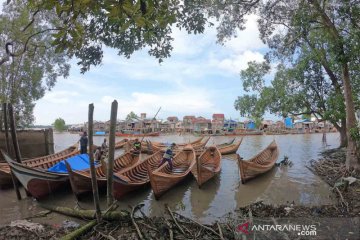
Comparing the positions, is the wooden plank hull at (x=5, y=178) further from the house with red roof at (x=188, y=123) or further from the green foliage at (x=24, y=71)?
the house with red roof at (x=188, y=123)

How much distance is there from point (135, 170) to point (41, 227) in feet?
16.6

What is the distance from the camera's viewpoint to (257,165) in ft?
42.5

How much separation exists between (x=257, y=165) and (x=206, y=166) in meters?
2.33

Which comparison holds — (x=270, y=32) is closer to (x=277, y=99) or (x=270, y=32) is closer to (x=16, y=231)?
(x=277, y=99)

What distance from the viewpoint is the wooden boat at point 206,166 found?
37.3ft

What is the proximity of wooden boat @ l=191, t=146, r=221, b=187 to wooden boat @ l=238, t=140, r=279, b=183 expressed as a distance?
131 cm

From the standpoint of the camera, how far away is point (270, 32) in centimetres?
1266

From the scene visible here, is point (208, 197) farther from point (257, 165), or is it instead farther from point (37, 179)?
point (37, 179)

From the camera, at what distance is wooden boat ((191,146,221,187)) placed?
11.4m

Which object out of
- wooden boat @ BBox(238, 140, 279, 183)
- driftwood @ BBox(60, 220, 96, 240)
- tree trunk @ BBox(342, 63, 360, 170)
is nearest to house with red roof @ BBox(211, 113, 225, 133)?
wooden boat @ BBox(238, 140, 279, 183)

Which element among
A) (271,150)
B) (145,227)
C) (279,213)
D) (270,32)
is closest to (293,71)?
(271,150)

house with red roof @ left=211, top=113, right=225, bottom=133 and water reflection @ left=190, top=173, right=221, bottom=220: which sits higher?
house with red roof @ left=211, top=113, right=225, bottom=133

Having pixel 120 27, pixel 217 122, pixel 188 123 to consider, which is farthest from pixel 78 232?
pixel 188 123

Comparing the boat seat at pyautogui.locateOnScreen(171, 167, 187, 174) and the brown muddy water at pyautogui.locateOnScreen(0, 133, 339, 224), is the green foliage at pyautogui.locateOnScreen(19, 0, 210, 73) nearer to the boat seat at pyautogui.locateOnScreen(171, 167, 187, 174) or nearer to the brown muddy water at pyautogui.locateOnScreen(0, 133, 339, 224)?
the brown muddy water at pyautogui.locateOnScreen(0, 133, 339, 224)
